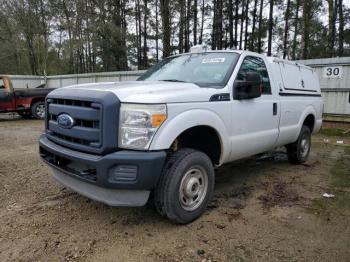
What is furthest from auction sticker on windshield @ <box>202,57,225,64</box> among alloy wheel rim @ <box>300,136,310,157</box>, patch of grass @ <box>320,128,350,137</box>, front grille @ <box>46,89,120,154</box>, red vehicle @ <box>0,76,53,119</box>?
red vehicle @ <box>0,76,53,119</box>

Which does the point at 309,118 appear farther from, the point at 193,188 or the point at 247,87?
the point at 193,188

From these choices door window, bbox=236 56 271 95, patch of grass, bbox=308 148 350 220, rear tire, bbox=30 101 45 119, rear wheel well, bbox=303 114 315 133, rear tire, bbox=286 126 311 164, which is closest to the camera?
patch of grass, bbox=308 148 350 220

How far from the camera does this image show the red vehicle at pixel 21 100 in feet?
39.4

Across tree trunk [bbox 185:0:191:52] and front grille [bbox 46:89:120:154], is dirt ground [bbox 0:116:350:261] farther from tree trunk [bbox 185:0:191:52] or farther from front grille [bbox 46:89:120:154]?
tree trunk [bbox 185:0:191:52]

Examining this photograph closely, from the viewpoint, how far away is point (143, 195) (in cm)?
294

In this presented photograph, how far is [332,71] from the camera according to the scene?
1006cm

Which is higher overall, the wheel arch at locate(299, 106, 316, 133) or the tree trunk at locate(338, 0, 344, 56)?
the tree trunk at locate(338, 0, 344, 56)

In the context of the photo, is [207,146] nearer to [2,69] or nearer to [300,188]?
[300,188]

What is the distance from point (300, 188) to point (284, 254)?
Result: 2.00m

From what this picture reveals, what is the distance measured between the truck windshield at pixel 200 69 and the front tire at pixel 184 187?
1.00 meters

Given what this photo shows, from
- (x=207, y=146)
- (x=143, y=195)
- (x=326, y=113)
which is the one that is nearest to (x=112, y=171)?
(x=143, y=195)

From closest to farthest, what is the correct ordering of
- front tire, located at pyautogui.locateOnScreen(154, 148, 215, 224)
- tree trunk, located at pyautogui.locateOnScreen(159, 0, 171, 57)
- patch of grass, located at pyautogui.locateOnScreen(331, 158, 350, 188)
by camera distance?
1. front tire, located at pyautogui.locateOnScreen(154, 148, 215, 224)
2. patch of grass, located at pyautogui.locateOnScreen(331, 158, 350, 188)
3. tree trunk, located at pyautogui.locateOnScreen(159, 0, 171, 57)

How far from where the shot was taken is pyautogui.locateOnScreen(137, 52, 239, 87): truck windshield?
3.86 m

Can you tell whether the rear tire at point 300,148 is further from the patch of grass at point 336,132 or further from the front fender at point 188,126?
the patch of grass at point 336,132
